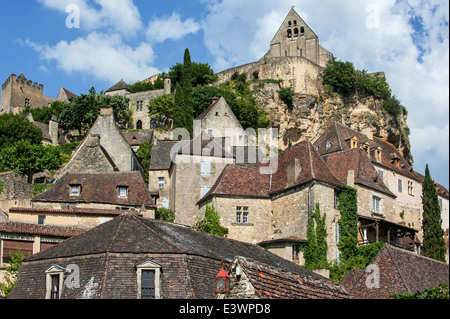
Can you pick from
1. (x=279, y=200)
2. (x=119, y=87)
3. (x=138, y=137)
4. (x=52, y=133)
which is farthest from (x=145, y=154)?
(x=119, y=87)

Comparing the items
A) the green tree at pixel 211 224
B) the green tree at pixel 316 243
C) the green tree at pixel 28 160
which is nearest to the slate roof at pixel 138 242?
the green tree at pixel 316 243

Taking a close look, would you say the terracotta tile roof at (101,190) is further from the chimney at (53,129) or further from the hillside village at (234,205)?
the chimney at (53,129)

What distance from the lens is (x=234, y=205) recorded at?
47656 millimetres

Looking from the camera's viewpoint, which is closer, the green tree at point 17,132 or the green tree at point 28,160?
the green tree at point 28,160

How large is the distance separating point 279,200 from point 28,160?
1061 inches

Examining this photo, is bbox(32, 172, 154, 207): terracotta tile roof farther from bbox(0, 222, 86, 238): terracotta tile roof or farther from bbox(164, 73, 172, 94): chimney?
bbox(164, 73, 172, 94): chimney

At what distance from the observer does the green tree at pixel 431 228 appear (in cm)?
4975

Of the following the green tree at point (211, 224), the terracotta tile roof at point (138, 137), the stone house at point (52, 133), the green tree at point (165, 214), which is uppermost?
the stone house at point (52, 133)

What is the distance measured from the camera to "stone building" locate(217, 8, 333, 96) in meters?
85.2

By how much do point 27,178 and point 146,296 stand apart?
1580 inches

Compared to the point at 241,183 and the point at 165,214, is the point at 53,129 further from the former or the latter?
the point at 241,183

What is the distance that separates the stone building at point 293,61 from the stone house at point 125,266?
59645 mm

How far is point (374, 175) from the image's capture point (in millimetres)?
50219

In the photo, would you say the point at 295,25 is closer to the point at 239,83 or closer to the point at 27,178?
the point at 239,83
